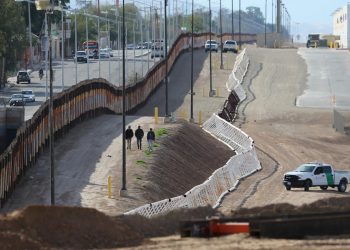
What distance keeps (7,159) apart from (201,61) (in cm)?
7658

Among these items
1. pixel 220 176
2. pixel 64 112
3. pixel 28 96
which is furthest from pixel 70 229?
pixel 28 96

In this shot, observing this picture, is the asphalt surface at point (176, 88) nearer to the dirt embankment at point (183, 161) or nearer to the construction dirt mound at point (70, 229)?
the dirt embankment at point (183, 161)

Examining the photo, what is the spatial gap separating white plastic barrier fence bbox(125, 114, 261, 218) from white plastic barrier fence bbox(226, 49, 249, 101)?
2366cm

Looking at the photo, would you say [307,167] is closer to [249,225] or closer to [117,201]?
[117,201]

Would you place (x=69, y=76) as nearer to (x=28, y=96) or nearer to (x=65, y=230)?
(x=28, y=96)

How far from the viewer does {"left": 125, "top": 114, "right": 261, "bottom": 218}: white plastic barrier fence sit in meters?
39.8

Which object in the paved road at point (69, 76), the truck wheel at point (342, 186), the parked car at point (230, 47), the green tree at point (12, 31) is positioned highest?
the green tree at point (12, 31)

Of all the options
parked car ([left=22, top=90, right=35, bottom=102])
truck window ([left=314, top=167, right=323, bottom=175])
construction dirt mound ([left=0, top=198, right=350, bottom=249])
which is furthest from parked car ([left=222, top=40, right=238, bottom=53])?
construction dirt mound ([left=0, top=198, right=350, bottom=249])

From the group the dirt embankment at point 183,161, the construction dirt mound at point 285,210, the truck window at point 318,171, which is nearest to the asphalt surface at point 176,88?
the dirt embankment at point 183,161

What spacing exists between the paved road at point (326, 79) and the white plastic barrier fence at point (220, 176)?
23387mm

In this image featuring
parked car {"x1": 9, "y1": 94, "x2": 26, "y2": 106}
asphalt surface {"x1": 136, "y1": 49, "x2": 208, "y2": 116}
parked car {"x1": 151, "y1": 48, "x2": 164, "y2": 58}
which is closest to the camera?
parked car {"x1": 9, "y1": 94, "x2": 26, "y2": 106}

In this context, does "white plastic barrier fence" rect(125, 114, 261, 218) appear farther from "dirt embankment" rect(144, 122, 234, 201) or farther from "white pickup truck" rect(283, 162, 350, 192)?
"white pickup truck" rect(283, 162, 350, 192)

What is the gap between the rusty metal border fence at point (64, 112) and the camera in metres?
44.2

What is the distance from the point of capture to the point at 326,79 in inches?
4481
